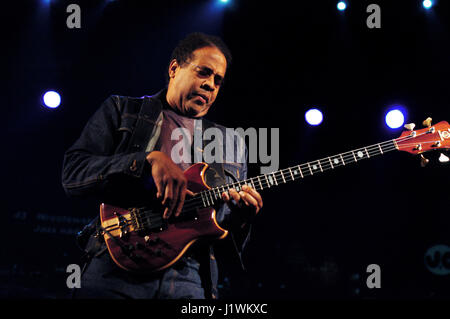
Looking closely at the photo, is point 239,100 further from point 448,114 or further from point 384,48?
point 448,114

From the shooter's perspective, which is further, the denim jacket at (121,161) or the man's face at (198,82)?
the man's face at (198,82)

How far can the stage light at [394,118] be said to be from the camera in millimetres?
5574

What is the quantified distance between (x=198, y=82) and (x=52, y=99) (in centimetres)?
395

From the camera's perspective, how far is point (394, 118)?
5.64 m

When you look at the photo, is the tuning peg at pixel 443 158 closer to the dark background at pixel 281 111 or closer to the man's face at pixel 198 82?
the man's face at pixel 198 82

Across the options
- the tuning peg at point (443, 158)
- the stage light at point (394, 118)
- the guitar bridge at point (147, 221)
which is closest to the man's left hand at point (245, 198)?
the guitar bridge at point (147, 221)

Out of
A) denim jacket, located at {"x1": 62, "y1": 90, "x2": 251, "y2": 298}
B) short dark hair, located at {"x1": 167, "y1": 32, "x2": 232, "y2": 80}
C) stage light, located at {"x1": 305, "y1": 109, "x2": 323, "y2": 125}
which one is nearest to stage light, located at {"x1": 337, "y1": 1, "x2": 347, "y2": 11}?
stage light, located at {"x1": 305, "y1": 109, "x2": 323, "y2": 125}

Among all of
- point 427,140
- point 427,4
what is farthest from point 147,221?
point 427,4

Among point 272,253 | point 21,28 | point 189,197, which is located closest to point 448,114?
point 272,253

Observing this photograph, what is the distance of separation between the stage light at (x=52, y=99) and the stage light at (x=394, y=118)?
568cm

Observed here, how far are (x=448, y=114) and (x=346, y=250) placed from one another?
117 inches

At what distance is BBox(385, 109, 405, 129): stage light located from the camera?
5.57 metres

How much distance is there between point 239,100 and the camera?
614 centimetres

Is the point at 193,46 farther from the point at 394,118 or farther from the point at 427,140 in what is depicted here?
the point at 394,118
